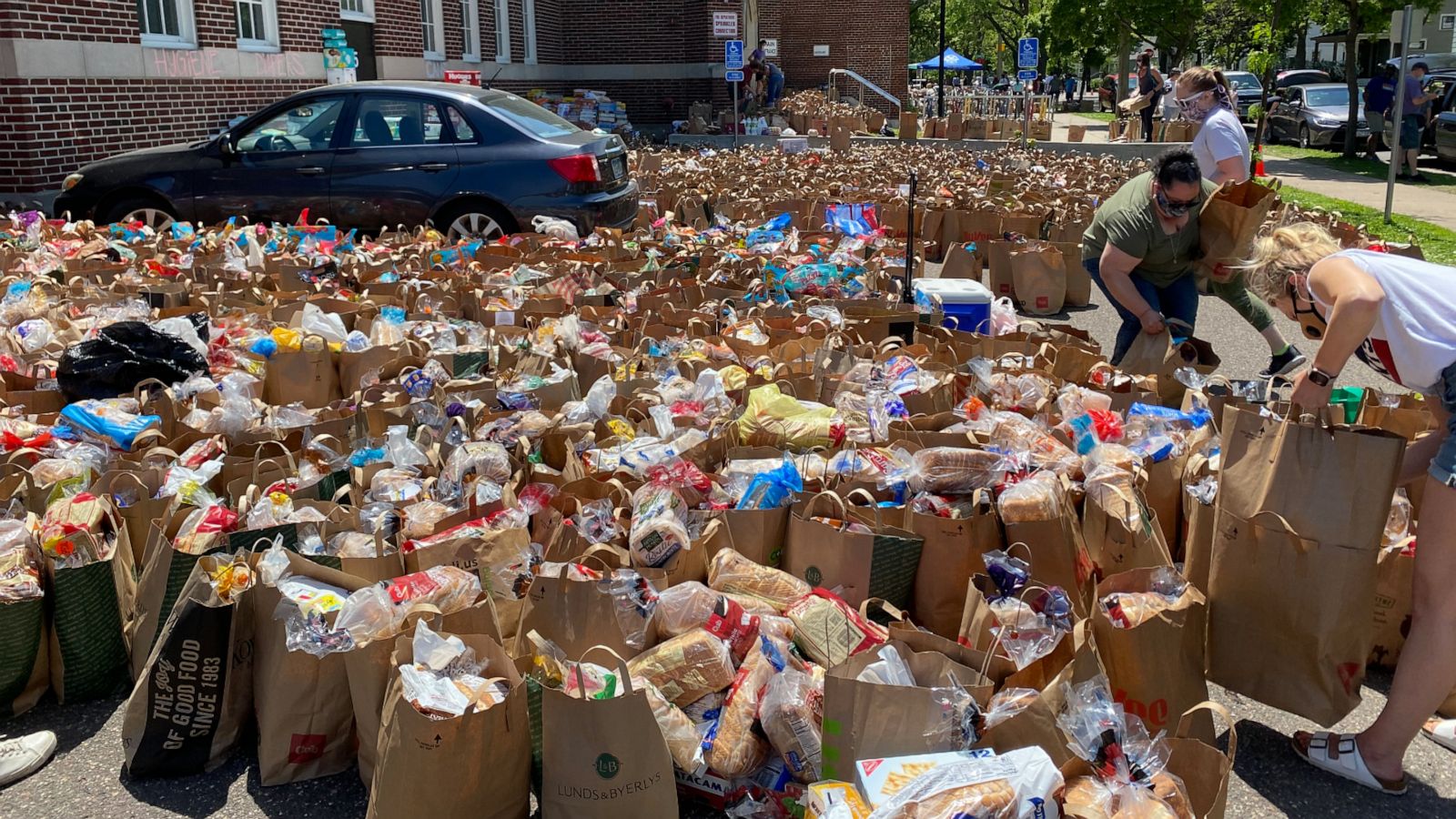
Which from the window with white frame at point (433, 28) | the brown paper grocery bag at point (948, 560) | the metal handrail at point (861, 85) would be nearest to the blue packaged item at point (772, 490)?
the brown paper grocery bag at point (948, 560)

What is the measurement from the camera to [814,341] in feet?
18.0

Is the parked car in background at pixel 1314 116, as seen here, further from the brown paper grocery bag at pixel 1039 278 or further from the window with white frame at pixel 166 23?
the window with white frame at pixel 166 23

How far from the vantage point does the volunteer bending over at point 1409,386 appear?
279 cm

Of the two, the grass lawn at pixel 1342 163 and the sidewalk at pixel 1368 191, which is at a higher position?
the grass lawn at pixel 1342 163

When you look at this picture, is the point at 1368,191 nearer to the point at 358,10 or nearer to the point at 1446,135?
the point at 1446,135

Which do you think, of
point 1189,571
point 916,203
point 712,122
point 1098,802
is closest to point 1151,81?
point 712,122

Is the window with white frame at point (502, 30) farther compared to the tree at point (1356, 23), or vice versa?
the window with white frame at point (502, 30)

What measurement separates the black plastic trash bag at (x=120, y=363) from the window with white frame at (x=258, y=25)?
1076 centimetres

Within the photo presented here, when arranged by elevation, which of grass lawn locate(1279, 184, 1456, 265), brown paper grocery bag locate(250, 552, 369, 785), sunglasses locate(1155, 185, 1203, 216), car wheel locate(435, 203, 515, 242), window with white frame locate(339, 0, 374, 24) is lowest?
brown paper grocery bag locate(250, 552, 369, 785)

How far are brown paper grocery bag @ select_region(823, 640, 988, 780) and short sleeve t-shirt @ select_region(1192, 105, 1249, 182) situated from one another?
5.30m

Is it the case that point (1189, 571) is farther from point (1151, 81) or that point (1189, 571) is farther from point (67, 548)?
point (1151, 81)

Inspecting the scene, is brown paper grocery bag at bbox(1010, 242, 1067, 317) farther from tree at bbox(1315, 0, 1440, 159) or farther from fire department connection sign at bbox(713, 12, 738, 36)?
tree at bbox(1315, 0, 1440, 159)

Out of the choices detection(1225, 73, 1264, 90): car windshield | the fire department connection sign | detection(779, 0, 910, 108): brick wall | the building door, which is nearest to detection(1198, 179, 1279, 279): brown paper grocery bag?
the building door

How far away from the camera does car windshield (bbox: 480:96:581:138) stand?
9.41 m
